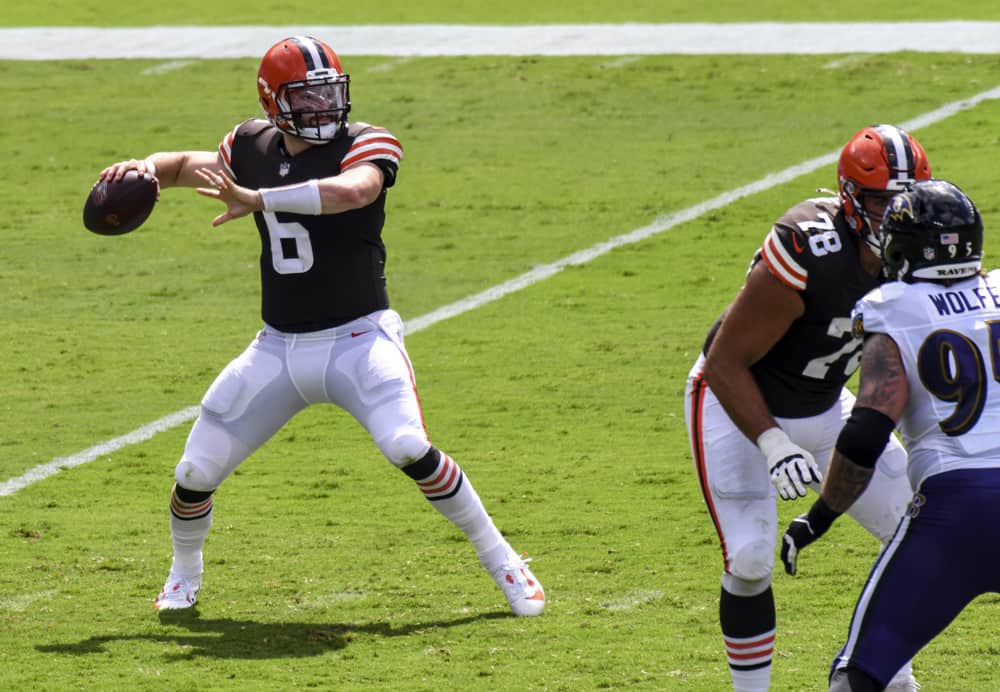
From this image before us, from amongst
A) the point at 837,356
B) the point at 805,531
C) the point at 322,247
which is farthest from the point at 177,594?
the point at 805,531

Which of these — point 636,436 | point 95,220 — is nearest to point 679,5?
point 636,436

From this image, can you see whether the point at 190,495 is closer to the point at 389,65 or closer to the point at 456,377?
the point at 456,377

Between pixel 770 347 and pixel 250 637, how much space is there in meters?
2.18

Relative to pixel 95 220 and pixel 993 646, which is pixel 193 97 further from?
pixel 993 646

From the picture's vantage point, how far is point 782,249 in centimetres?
516

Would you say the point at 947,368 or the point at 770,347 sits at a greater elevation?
the point at 947,368

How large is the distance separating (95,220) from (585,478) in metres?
2.59

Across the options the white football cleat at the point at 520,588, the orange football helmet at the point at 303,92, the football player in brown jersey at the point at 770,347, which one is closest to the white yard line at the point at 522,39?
Result: the orange football helmet at the point at 303,92

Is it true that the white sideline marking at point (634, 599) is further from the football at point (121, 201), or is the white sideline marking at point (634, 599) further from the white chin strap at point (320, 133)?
the football at point (121, 201)

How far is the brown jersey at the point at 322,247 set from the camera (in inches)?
259

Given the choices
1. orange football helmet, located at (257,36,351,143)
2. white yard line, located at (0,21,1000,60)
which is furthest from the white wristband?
white yard line, located at (0,21,1000,60)

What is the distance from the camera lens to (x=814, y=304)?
527 centimetres

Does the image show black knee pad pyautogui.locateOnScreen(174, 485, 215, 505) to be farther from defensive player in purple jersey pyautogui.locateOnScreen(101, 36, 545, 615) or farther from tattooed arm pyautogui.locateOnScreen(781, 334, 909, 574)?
tattooed arm pyautogui.locateOnScreen(781, 334, 909, 574)

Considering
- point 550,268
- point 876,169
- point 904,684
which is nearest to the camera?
point 876,169
